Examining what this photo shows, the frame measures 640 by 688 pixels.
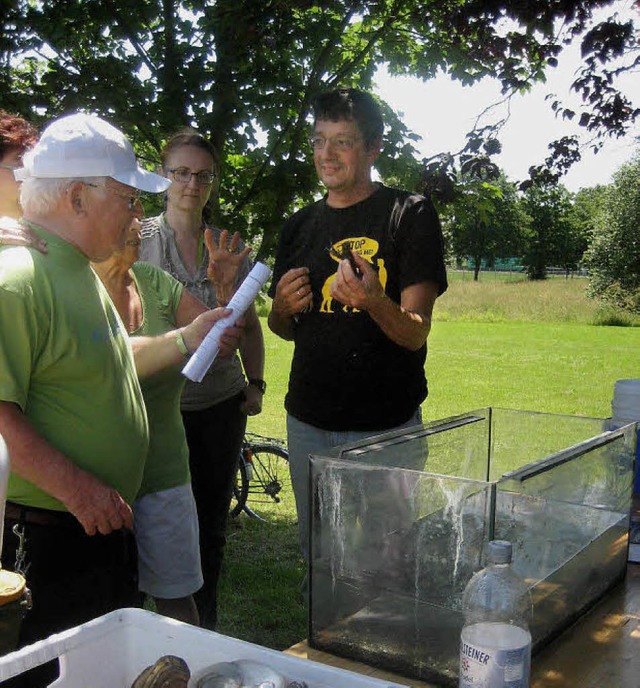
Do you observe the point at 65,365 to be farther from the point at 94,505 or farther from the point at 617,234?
the point at 617,234

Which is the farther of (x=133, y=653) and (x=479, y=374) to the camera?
(x=479, y=374)

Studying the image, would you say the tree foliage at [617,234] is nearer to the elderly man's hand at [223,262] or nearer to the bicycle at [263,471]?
the bicycle at [263,471]

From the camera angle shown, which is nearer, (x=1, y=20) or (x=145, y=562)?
(x=145, y=562)

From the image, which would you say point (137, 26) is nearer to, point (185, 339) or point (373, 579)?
point (185, 339)


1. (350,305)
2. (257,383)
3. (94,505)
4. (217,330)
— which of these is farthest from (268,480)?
(94,505)

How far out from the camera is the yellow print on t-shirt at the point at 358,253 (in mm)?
2516

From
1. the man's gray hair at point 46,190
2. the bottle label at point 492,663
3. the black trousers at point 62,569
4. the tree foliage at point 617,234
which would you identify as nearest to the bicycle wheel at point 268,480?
the black trousers at point 62,569

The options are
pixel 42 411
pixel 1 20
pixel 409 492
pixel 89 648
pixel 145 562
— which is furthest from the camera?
pixel 1 20

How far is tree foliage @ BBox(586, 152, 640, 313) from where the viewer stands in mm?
31719

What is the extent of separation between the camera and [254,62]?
425 centimetres

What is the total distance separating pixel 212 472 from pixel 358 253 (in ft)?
3.58

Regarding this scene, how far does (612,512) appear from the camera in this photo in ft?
6.28

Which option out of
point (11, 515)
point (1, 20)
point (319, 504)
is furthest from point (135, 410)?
point (1, 20)

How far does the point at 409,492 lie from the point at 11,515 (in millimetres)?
960
